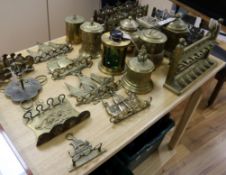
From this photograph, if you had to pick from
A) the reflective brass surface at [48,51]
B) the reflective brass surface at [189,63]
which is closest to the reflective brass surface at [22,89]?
the reflective brass surface at [48,51]

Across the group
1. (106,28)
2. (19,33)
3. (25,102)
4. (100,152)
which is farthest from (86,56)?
(19,33)

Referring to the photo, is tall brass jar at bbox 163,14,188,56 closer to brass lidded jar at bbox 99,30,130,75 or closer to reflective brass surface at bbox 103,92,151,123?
brass lidded jar at bbox 99,30,130,75

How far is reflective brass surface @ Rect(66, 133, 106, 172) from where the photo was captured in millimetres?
677

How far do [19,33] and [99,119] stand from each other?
1.35 metres

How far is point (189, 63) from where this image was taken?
101 cm

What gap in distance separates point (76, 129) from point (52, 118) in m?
0.09

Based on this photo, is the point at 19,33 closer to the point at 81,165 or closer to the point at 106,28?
the point at 106,28

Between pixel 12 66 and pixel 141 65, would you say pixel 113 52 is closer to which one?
pixel 141 65

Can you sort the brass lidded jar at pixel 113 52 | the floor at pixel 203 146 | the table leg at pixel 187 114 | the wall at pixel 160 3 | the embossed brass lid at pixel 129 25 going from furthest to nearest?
the wall at pixel 160 3 < the floor at pixel 203 146 < the table leg at pixel 187 114 < the embossed brass lid at pixel 129 25 < the brass lidded jar at pixel 113 52

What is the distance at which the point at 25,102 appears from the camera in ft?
2.73

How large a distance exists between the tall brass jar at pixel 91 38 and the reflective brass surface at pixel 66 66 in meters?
0.04

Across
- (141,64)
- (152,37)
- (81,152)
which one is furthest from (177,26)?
(81,152)

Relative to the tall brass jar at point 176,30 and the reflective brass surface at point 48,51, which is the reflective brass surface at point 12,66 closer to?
the reflective brass surface at point 48,51

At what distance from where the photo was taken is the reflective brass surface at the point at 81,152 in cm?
68
